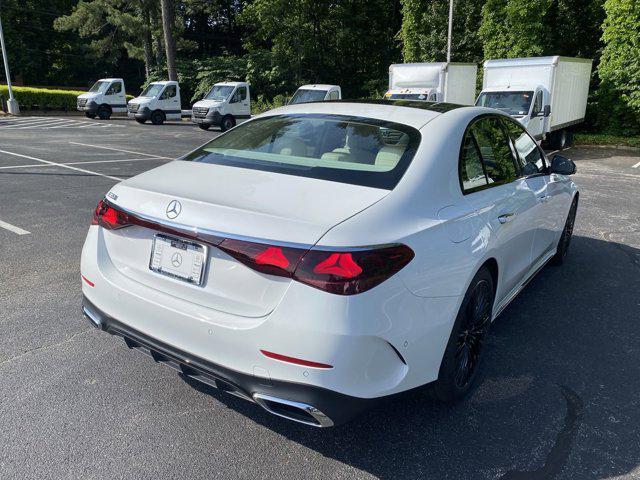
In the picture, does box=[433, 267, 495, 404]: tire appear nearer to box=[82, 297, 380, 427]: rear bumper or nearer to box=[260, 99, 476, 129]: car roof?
box=[82, 297, 380, 427]: rear bumper

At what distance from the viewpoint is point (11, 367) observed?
324cm

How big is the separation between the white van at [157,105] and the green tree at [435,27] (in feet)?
42.4

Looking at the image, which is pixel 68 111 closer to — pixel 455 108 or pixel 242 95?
pixel 242 95

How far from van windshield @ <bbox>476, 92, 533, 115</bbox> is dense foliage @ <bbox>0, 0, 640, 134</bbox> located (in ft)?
22.2

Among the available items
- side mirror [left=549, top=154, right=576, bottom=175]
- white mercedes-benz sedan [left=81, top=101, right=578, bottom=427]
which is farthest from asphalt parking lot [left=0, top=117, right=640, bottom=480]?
side mirror [left=549, top=154, right=576, bottom=175]

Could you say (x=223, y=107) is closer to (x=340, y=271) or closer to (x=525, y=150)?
(x=525, y=150)

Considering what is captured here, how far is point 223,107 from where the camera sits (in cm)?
2253

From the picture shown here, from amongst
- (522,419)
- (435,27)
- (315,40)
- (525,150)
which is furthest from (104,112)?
(522,419)

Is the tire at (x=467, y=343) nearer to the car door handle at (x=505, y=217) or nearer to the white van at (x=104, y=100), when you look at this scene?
the car door handle at (x=505, y=217)

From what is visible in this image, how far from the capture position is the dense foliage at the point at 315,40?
20812 millimetres

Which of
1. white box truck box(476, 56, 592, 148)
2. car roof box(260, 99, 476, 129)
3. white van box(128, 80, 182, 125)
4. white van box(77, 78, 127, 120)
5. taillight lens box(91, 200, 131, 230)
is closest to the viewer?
taillight lens box(91, 200, 131, 230)

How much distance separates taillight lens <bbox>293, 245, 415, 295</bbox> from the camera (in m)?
2.09

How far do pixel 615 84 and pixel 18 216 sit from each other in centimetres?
2073

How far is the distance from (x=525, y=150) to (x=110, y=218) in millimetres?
3048
